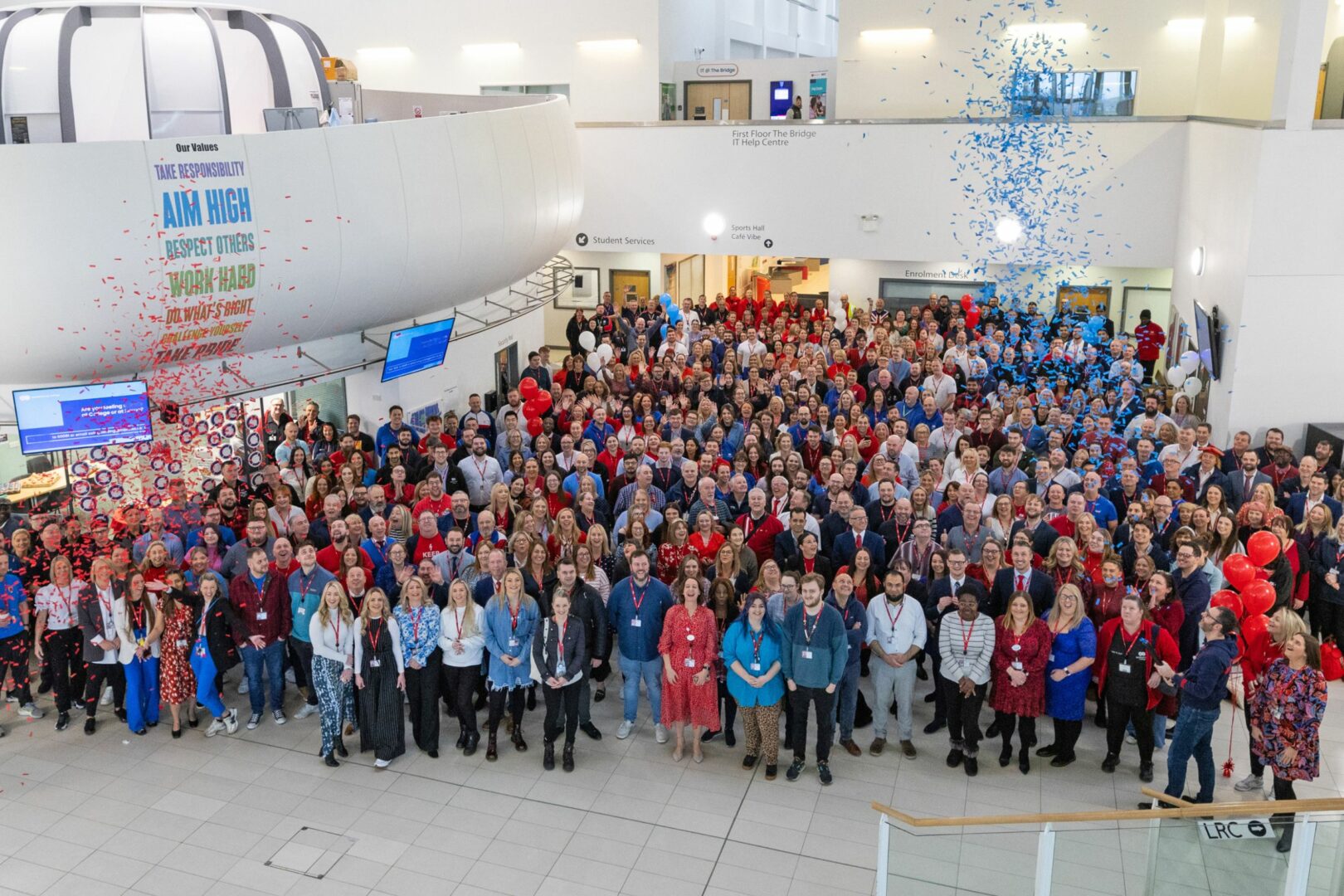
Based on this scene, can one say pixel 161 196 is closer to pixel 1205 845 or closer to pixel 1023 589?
pixel 1023 589

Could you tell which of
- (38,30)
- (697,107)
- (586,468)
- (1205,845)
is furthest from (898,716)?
(697,107)

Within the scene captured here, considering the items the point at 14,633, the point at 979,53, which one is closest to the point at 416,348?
the point at 14,633

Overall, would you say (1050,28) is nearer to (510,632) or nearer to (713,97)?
(713,97)

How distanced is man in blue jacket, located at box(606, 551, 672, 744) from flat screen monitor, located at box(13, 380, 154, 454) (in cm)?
535

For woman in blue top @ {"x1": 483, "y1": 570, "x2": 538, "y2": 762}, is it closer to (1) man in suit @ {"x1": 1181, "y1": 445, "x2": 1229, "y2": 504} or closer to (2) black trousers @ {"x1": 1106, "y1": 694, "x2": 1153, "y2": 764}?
(2) black trousers @ {"x1": 1106, "y1": 694, "x2": 1153, "y2": 764}

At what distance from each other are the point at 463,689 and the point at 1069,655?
453cm

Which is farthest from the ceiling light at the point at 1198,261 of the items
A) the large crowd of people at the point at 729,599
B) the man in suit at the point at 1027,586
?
the man in suit at the point at 1027,586

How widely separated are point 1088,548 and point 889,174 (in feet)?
38.5

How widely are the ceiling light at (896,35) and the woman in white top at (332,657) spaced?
15.5 m

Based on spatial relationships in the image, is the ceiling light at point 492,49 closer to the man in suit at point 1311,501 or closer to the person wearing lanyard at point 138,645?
the person wearing lanyard at point 138,645

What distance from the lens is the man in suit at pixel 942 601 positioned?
8.45 m

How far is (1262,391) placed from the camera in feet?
42.7

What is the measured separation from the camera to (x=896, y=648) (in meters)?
8.38

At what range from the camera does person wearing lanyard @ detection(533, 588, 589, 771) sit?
27.3 ft
